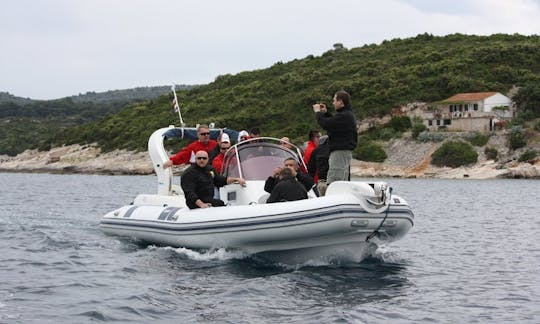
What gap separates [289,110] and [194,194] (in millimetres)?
63357

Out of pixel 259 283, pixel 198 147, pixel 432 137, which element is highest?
pixel 432 137

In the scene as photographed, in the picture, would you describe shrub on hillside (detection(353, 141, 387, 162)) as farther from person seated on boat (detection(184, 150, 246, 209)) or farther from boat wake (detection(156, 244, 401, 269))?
boat wake (detection(156, 244, 401, 269))

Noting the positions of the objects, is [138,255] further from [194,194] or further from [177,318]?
[177,318]

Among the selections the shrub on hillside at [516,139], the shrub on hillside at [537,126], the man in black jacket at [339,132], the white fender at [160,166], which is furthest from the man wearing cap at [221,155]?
the shrub on hillside at [537,126]

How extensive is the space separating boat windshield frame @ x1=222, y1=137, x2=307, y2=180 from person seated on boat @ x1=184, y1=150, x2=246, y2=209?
351 mm

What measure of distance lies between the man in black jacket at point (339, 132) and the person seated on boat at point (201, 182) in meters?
1.74

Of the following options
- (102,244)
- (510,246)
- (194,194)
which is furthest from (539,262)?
(102,244)

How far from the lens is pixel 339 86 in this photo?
8144 cm

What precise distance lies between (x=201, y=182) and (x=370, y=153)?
49.8 metres

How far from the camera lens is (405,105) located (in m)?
73.6

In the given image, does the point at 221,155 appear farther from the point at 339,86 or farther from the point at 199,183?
the point at 339,86

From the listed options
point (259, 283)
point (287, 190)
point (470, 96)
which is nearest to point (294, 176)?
point (287, 190)

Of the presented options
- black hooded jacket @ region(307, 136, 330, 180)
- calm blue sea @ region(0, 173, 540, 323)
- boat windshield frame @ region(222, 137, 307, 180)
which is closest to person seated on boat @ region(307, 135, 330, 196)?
black hooded jacket @ region(307, 136, 330, 180)

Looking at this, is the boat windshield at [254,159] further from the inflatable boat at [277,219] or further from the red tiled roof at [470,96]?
the red tiled roof at [470,96]
